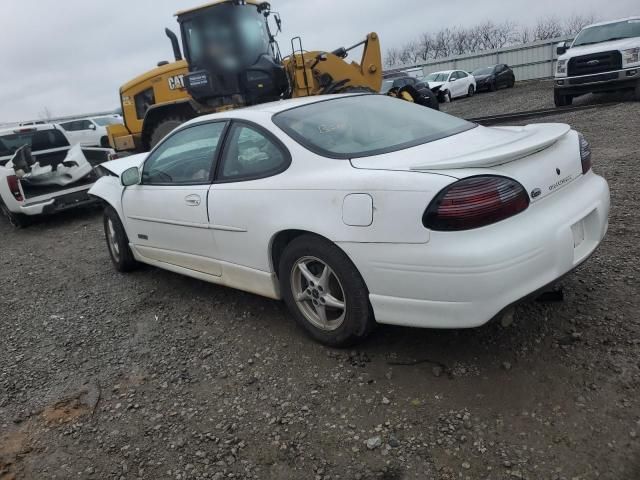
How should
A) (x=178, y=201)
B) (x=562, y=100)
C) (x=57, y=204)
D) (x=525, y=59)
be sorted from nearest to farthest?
(x=178, y=201), (x=57, y=204), (x=562, y=100), (x=525, y=59)

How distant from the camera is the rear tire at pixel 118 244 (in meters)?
5.00

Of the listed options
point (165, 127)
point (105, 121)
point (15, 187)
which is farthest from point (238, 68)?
point (105, 121)

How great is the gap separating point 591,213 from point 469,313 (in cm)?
102

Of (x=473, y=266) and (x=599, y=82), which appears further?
(x=599, y=82)

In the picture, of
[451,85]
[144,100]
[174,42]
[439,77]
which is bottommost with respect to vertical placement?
[451,85]

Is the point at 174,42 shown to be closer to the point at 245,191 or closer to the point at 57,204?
the point at 57,204

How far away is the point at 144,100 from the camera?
Result: 36.8 ft

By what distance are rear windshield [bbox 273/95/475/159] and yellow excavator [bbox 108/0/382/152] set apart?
20.6 ft

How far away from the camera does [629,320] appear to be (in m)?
3.08

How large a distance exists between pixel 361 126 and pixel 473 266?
1358 mm

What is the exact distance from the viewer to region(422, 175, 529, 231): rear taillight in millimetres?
2484

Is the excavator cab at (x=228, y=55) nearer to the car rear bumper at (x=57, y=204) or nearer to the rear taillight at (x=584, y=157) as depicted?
the car rear bumper at (x=57, y=204)

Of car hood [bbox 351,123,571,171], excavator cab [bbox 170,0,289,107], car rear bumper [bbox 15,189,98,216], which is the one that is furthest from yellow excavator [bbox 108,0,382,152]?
car hood [bbox 351,123,571,171]

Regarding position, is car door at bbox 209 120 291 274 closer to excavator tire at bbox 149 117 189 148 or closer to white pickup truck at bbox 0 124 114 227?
white pickup truck at bbox 0 124 114 227
